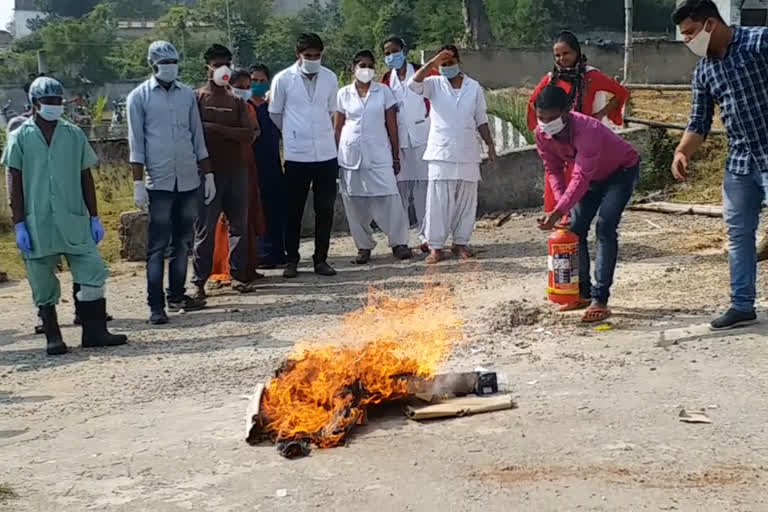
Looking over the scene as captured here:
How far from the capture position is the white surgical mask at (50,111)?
6680 mm

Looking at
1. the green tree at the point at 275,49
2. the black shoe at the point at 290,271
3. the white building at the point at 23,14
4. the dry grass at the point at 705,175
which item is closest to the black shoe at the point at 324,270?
the black shoe at the point at 290,271

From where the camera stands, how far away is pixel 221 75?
26.8ft

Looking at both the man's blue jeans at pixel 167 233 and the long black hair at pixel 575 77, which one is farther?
the man's blue jeans at pixel 167 233

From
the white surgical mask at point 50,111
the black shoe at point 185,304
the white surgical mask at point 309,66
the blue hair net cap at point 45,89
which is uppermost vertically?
the white surgical mask at point 309,66

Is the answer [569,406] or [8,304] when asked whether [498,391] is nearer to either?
[569,406]

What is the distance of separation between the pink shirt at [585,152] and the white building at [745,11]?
28.9 meters

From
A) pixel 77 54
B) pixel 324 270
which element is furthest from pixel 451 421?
pixel 77 54

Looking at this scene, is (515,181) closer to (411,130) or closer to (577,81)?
(411,130)

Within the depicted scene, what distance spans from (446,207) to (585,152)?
10.1ft

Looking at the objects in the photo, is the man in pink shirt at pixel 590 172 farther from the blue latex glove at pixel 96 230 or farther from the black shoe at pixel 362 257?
the black shoe at pixel 362 257

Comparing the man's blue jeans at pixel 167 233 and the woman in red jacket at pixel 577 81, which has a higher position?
the woman in red jacket at pixel 577 81

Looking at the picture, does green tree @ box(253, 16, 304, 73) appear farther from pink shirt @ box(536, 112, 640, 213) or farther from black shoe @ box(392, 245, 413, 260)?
pink shirt @ box(536, 112, 640, 213)

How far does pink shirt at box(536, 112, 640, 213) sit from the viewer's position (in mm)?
6316

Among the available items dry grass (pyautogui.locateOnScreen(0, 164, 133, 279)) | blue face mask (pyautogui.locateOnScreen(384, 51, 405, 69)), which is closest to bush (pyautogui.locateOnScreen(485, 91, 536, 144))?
blue face mask (pyautogui.locateOnScreen(384, 51, 405, 69))
